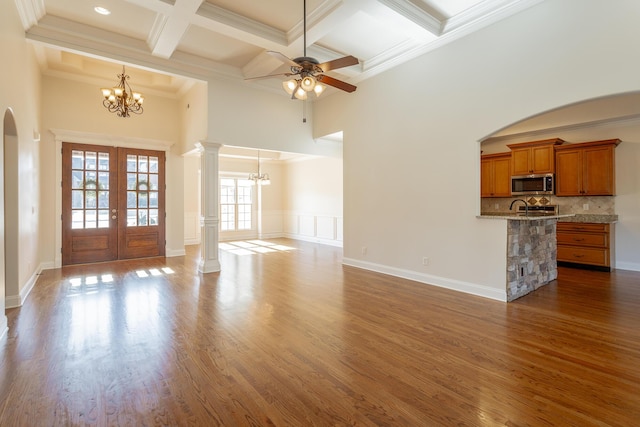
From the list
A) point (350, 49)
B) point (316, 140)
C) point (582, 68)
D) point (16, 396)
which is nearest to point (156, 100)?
point (316, 140)

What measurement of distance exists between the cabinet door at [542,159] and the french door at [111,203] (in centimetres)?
838

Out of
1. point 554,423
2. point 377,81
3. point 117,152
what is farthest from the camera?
point 117,152

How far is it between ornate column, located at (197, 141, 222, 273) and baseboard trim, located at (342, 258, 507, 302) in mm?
2734

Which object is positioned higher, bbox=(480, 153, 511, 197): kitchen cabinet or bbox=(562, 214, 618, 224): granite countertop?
bbox=(480, 153, 511, 197): kitchen cabinet

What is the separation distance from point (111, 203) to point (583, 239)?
969 cm

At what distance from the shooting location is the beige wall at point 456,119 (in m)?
3.49

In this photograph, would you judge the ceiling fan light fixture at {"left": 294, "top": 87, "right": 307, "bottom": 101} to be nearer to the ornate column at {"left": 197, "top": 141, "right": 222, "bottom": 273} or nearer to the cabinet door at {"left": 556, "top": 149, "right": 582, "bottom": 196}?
the ornate column at {"left": 197, "top": 141, "right": 222, "bottom": 273}

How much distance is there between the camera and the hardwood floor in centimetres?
197

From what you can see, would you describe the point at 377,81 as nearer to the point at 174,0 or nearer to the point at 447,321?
the point at 174,0

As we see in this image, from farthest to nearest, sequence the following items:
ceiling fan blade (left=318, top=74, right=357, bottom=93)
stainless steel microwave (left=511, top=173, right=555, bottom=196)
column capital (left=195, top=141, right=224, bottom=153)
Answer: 1. stainless steel microwave (left=511, top=173, right=555, bottom=196)
2. column capital (left=195, top=141, right=224, bottom=153)
3. ceiling fan blade (left=318, top=74, right=357, bottom=93)

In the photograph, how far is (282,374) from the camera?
2.40 meters

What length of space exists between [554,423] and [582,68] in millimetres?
3606

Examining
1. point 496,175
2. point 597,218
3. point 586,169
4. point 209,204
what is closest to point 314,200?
point 209,204

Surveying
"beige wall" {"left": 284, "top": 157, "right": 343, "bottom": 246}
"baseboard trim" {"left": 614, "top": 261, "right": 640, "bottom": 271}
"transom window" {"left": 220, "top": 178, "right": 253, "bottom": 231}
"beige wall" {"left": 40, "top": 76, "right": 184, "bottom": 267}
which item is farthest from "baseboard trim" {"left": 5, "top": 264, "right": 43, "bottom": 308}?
"baseboard trim" {"left": 614, "top": 261, "right": 640, "bottom": 271}
